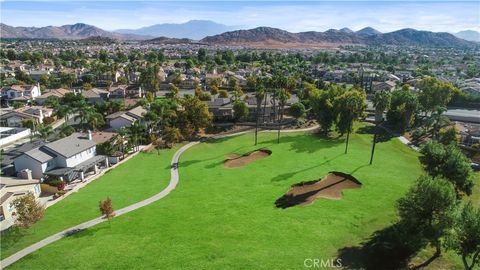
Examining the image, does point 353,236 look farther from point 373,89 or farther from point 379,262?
point 373,89

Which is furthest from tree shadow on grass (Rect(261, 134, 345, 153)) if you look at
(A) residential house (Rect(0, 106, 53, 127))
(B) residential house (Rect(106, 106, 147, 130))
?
(A) residential house (Rect(0, 106, 53, 127))

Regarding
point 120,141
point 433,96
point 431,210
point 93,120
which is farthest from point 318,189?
point 93,120

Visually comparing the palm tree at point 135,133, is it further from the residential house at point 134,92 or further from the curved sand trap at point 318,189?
the residential house at point 134,92

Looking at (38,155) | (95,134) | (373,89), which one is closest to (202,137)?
(95,134)

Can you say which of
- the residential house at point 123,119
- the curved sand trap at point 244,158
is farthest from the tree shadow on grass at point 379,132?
the residential house at point 123,119

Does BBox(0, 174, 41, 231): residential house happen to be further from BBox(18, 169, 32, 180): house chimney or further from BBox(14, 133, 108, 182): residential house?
BBox(14, 133, 108, 182): residential house

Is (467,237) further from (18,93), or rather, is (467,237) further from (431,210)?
(18,93)
